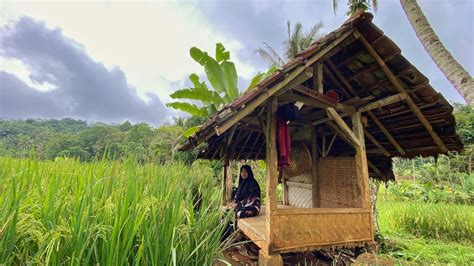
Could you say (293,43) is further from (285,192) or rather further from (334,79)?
(334,79)

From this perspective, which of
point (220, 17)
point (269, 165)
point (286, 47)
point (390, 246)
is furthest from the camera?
point (220, 17)

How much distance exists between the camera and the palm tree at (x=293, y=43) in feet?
49.4

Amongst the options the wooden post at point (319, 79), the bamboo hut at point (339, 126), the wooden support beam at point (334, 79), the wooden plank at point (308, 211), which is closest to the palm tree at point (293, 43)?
the bamboo hut at point (339, 126)

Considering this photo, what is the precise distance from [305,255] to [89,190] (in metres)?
4.47

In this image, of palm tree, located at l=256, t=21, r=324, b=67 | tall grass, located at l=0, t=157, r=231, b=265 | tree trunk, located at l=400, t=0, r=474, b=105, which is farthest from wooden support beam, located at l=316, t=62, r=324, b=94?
palm tree, located at l=256, t=21, r=324, b=67

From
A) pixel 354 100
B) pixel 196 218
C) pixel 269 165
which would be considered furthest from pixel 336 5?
pixel 196 218

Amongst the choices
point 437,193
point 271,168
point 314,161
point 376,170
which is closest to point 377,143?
point 376,170

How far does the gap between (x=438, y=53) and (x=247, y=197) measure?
177 inches

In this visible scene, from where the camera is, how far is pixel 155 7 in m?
12.4

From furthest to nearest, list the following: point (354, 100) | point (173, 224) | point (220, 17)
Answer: point (220, 17)
point (354, 100)
point (173, 224)

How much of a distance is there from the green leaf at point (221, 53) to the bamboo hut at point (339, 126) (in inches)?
163

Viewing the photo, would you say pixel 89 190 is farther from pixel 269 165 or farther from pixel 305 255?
pixel 305 255

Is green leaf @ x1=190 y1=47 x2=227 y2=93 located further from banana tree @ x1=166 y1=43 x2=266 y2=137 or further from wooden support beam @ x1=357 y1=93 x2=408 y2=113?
wooden support beam @ x1=357 y1=93 x2=408 y2=113

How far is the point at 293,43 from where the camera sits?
15.2 m
